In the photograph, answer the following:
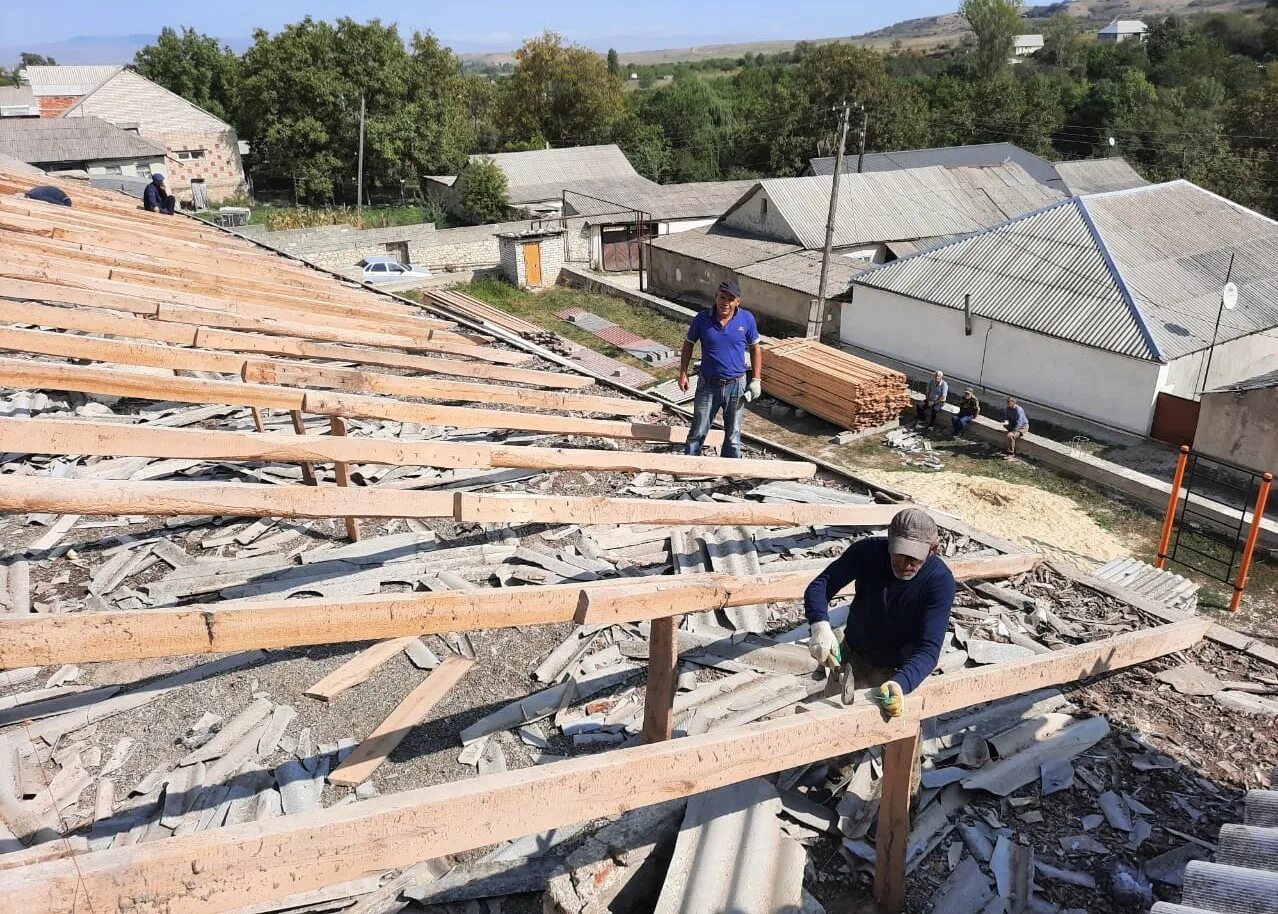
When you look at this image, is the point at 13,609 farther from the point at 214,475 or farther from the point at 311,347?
the point at 311,347

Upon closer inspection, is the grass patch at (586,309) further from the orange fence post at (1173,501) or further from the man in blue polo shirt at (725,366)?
the man in blue polo shirt at (725,366)

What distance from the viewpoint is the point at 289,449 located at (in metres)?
4.94

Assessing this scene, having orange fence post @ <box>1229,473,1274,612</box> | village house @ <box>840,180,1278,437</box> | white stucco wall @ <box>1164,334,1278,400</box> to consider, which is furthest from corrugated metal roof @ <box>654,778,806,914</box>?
white stucco wall @ <box>1164,334,1278,400</box>

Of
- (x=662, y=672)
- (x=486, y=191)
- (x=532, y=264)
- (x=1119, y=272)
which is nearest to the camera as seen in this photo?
(x=662, y=672)

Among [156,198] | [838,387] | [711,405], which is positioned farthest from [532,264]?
[711,405]

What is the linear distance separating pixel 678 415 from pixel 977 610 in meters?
4.04

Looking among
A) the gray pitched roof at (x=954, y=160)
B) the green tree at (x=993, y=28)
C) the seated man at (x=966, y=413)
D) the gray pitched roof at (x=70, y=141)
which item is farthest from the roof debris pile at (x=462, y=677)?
the green tree at (x=993, y=28)

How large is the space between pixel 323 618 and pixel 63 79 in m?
68.2

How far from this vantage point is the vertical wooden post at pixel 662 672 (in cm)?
399

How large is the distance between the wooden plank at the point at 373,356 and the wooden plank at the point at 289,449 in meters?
2.60

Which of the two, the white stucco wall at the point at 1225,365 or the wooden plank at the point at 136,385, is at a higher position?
the wooden plank at the point at 136,385

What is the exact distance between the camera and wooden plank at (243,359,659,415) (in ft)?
22.4

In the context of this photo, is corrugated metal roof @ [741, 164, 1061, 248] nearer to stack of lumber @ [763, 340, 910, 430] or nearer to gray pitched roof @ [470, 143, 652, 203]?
stack of lumber @ [763, 340, 910, 430]

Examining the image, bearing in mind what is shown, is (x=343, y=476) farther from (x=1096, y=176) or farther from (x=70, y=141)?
(x=1096, y=176)
